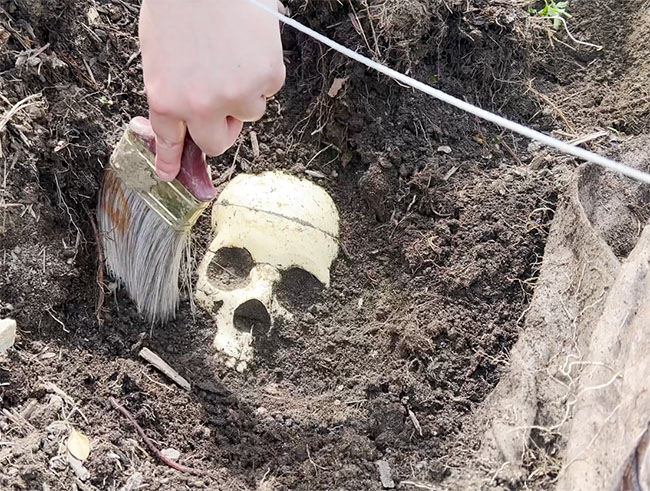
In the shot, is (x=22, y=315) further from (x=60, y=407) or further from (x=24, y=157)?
(x=24, y=157)

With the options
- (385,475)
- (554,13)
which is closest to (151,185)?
(385,475)

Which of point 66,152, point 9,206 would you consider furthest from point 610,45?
point 9,206

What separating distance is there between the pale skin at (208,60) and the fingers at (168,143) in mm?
20

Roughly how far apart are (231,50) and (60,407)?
0.80 m

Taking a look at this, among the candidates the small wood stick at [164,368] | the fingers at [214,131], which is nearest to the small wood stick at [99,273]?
the small wood stick at [164,368]

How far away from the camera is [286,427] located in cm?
153

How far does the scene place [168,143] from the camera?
4.44 feet

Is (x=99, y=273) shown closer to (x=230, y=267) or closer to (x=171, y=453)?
(x=230, y=267)

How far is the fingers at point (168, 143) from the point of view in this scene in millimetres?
1248

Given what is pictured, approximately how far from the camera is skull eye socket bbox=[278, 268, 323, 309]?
1697 mm

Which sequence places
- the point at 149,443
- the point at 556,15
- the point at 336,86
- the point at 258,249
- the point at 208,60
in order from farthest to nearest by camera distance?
the point at 556,15, the point at 336,86, the point at 258,249, the point at 149,443, the point at 208,60

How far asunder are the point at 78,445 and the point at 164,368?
28 cm

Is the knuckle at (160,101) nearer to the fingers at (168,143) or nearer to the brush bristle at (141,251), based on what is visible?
the fingers at (168,143)

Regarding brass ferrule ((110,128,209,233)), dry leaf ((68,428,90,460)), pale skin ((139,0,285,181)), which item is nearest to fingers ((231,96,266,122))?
pale skin ((139,0,285,181))
